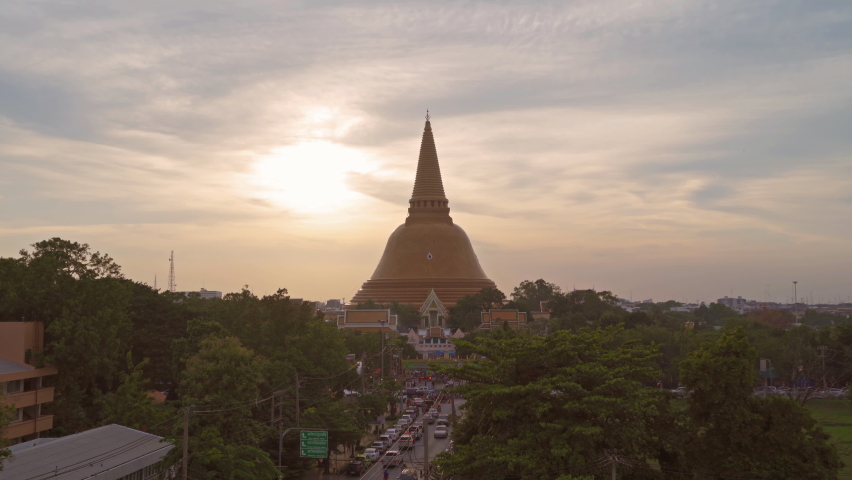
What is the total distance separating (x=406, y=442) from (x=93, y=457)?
19155 millimetres

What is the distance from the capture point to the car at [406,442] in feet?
140

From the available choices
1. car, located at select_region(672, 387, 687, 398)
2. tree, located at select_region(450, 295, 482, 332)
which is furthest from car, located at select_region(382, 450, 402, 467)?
tree, located at select_region(450, 295, 482, 332)

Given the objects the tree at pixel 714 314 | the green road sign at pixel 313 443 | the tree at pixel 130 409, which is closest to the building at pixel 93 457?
the tree at pixel 130 409

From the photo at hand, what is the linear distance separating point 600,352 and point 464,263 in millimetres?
83242

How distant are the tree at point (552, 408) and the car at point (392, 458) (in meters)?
12.0

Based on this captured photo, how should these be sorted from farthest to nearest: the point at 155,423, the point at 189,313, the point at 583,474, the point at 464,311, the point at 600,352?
the point at 464,311 < the point at 189,313 < the point at 155,423 < the point at 600,352 < the point at 583,474

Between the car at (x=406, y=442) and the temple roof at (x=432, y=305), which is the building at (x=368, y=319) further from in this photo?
the car at (x=406, y=442)

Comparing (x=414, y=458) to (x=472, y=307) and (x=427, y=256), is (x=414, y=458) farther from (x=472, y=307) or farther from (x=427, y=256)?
(x=427, y=256)

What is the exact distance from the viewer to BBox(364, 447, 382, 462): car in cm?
4109

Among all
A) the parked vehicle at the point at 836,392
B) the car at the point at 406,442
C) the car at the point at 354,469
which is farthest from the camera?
the parked vehicle at the point at 836,392

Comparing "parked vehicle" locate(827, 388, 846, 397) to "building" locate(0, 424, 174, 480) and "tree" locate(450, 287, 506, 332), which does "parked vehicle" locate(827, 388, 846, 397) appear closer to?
"tree" locate(450, 287, 506, 332)

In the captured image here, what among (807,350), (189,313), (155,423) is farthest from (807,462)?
(807,350)

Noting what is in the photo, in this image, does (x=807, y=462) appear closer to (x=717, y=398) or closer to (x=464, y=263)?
(x=717, y=398)

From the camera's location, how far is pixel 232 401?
31625 mm
